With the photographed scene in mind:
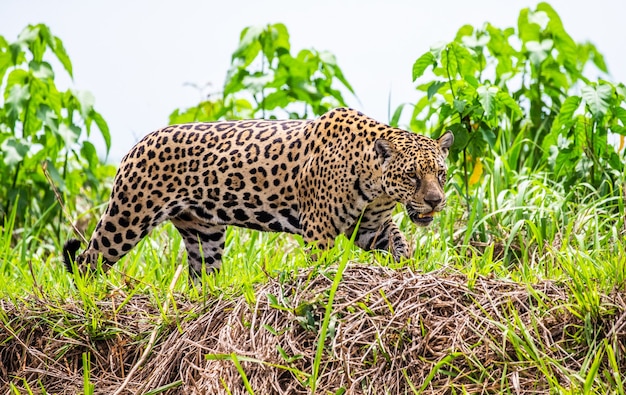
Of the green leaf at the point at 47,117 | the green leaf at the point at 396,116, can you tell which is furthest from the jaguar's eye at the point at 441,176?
the green leaf at the point at 47,117

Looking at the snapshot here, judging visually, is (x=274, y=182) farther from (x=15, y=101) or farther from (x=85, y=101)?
(x=15, y=101)

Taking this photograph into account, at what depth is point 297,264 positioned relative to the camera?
20.6 ft

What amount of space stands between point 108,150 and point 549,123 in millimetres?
4607

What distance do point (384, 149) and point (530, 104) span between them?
3.71m

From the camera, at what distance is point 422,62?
332 inches

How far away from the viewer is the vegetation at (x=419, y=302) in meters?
5.46

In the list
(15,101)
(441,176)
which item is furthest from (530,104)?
(15,101)

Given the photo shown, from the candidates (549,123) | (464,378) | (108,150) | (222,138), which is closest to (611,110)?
(549,123)

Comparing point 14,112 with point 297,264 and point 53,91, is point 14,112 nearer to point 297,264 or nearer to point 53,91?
point 53,91

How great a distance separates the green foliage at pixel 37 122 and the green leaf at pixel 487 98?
4094 mm

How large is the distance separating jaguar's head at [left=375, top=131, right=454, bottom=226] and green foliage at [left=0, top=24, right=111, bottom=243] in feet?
13.3

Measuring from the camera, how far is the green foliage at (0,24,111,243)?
1029 centimetres

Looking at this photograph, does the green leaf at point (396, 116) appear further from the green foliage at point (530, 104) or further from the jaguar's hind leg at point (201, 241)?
the jaguar's hind leg at point (201, 241)

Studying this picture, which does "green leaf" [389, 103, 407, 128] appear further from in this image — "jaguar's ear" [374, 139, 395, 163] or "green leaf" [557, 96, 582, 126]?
"jaguar's ear" [374, 139, 395, 163]
